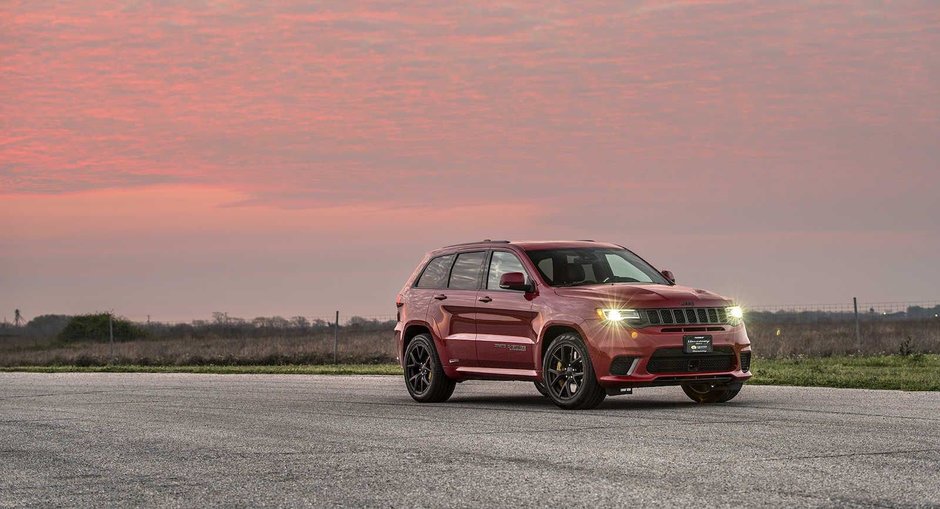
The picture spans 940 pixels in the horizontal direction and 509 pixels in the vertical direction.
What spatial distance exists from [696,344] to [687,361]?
21cm

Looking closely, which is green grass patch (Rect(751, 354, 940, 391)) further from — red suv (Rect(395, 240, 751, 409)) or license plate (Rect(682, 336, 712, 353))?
license plate (Rect(682, 336, 712, 353))

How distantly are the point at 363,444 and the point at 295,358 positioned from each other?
26722 mm

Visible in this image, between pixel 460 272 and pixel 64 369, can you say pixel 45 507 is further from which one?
pixel 64 369

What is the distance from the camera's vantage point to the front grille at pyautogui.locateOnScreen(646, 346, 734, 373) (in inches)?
554

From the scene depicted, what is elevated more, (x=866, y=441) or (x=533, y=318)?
(x=533, y=318)

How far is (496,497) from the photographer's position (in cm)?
800

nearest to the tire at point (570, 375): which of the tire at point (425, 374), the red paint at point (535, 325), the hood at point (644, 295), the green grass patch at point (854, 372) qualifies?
the red paint at point (535, 325)

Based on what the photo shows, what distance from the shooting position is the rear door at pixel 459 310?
51.9 feet

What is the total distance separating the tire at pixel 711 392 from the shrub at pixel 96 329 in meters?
69.2

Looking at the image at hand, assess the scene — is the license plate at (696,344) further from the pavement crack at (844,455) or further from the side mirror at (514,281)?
the pavement crack at (844,455)

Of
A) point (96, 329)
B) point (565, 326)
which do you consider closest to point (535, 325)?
point (565, 326)

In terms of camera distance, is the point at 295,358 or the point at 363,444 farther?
the point at 295,358

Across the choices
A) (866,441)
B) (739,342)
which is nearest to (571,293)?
(739,342)

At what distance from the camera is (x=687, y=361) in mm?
14234
